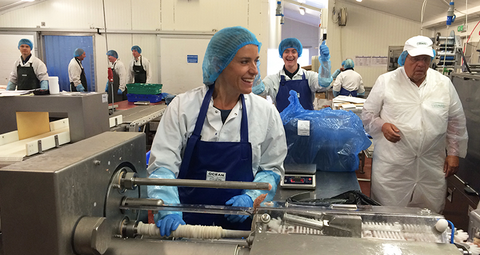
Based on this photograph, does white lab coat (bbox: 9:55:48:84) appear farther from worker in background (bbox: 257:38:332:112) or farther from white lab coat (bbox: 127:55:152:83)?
worker in background (bbox: 257:38:332:112)

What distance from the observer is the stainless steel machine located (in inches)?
22.2

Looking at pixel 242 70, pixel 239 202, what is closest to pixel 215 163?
pixel 239 202

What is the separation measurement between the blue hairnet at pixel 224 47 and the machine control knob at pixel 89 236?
0.90 meters

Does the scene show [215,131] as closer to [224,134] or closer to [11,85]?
[224,134]

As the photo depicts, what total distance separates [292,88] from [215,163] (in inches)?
91.2

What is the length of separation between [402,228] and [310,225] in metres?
0.20

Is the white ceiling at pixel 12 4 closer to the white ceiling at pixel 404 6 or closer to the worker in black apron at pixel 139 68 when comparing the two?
the white ceiling at pixel 404 6

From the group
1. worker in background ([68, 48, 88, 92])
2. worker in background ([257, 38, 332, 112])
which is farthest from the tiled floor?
worker in background ([68, 48, 88, 92])

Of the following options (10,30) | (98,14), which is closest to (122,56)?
(98,14)

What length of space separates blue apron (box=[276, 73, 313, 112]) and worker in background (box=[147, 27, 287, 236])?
212 centimetres

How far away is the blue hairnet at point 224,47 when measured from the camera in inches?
54.3

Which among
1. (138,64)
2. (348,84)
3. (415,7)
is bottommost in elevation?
(348,84)

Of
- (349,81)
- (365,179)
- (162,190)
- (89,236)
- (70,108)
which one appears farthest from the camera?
(349,81)

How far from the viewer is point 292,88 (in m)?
3.53
